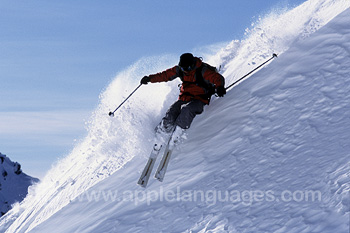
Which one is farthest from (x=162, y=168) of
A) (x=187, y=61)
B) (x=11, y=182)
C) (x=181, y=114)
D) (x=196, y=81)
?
(x=11, y=182)

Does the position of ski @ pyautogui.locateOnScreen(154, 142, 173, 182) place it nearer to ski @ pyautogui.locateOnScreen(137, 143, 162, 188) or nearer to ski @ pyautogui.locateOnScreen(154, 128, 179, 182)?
ski @ pyautogui.locateOnScreen(154, 128, 179, 182)

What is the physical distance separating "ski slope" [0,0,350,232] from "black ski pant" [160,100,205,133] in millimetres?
500

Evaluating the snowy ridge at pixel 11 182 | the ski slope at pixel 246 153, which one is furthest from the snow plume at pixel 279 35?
the snowy ridge at pixel 11 182

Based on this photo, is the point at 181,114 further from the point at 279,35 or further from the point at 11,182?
the point at 11,182

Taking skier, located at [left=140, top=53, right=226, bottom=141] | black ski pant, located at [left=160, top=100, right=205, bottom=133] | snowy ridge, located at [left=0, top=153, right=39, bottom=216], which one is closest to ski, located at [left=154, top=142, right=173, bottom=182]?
skier, located at [left=140, top=53, right=226, bottom=141]

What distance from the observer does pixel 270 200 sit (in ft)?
17.5

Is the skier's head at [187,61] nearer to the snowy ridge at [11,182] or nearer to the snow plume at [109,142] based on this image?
the snow plume at [109,142]

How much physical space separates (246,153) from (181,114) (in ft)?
4.87

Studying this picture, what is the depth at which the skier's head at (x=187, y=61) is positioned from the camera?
7.79 m

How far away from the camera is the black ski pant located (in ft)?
25.1

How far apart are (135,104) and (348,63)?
14.7ft

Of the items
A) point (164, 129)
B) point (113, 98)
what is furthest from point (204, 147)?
point (113, 98)

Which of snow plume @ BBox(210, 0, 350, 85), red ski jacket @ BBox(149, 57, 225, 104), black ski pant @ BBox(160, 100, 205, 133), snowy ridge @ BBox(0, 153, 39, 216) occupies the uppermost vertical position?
snowy ridge @ BBox(0, 153, 39, 216)

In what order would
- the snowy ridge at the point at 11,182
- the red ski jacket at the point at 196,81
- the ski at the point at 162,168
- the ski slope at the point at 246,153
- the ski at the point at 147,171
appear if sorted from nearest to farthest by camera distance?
the ski slope at the point at 246,153 < the ski at the point at 162,168 < the ski at the point at 147,171 < the red ski jacket at the point at 196,81 < the snowy ridge at the point at 11,182
